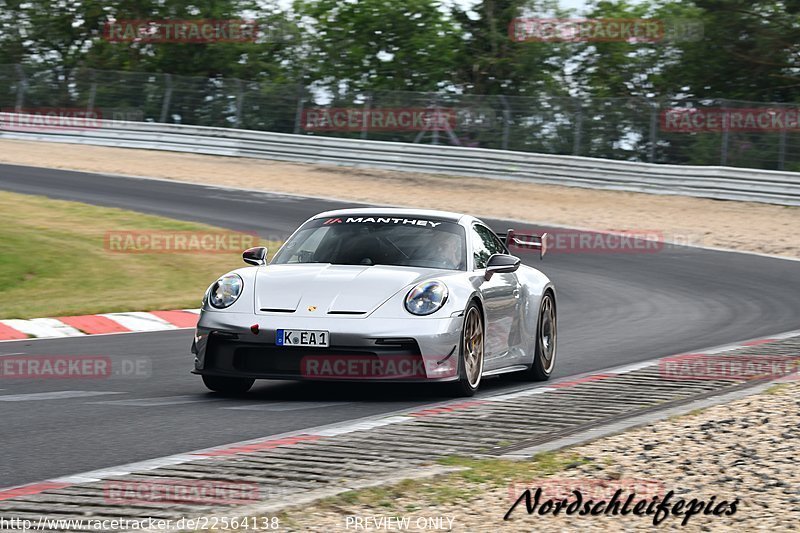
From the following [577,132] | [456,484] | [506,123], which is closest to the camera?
[456,484]

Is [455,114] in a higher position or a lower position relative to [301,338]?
higher

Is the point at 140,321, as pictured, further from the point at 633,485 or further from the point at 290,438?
the point at 633,485

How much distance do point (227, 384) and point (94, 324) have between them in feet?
14.3

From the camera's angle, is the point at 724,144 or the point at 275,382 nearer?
the point at 275,382

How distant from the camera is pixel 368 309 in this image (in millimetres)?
7680

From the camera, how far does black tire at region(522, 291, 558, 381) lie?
30.9 feet

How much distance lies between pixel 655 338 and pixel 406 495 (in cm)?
812

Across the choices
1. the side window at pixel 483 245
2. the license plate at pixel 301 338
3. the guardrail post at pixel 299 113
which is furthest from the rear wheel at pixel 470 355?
the guardrail post at pixel 299 113

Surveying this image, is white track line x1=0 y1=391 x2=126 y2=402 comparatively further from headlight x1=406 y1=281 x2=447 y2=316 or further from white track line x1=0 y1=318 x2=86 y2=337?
white track line x1=0 y1=318 x2=86 y2=337

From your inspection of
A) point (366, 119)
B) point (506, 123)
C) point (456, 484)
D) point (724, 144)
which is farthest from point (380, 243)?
point (366, 119)

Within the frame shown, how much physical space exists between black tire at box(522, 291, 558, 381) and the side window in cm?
58

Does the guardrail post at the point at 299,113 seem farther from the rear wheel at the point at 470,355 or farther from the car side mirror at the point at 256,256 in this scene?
the rear wheel at the point at 470,355

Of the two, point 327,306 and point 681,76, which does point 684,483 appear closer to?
point 327,306

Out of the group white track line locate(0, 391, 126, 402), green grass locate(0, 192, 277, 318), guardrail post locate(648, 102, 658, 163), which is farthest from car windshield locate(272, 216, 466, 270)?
guardrail post locate(648, 102, 658, 163)
